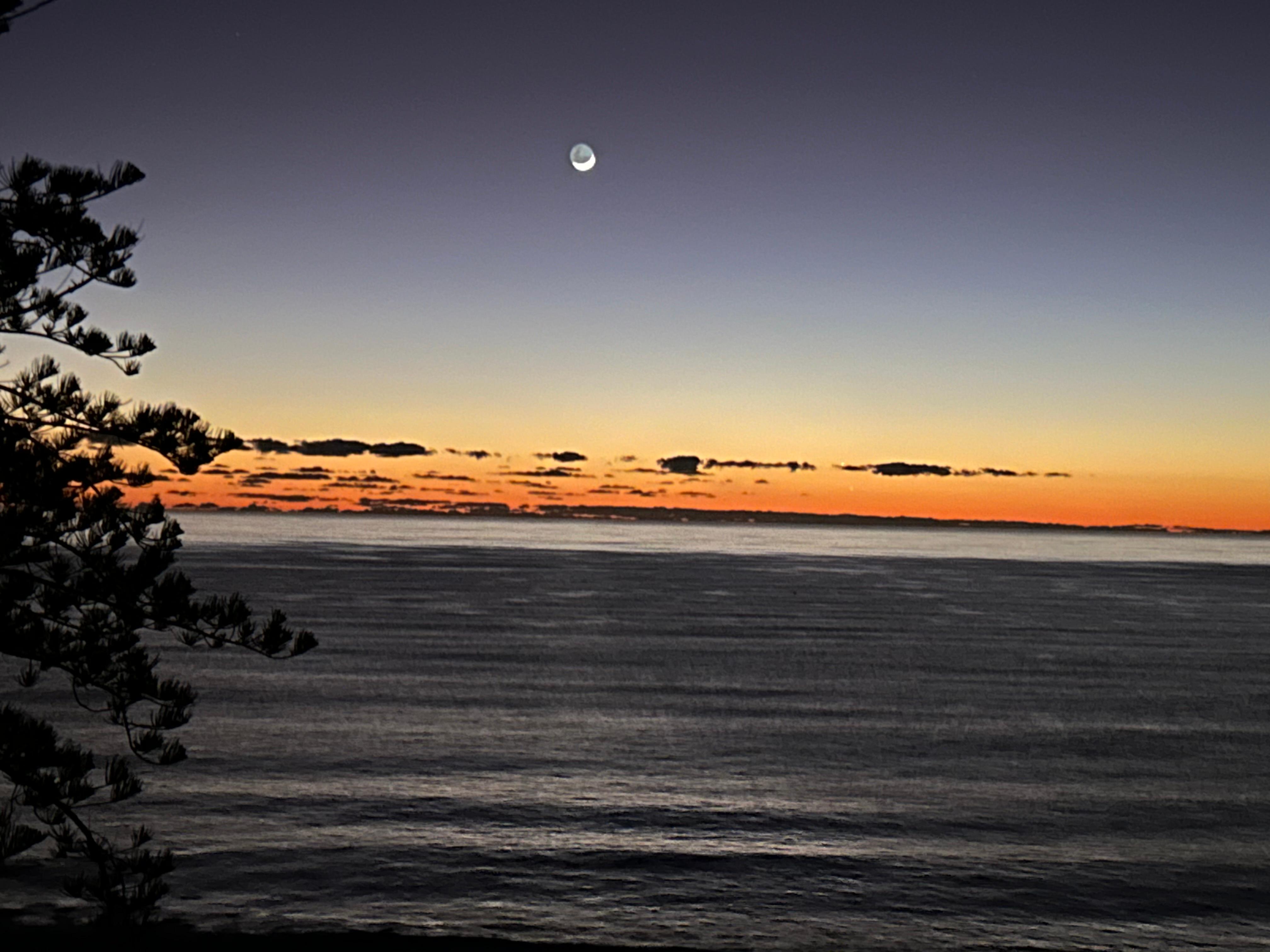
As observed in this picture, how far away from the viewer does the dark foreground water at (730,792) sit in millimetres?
8031

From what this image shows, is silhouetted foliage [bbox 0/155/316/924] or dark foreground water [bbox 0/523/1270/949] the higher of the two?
silhouetted foliage [bbox 0/155/316/924]

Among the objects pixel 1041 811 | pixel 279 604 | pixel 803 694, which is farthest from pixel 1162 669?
pixel 279 604

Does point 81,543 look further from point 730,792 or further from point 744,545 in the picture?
point 744,545

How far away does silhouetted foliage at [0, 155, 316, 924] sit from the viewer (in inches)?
277

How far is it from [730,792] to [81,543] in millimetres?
6868

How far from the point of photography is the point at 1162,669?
23.0m

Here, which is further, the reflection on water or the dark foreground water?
the reflection on water

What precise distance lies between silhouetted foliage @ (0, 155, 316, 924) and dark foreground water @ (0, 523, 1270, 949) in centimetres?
120

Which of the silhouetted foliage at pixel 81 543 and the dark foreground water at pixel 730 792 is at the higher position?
the silhouetted foliage at pixel 81 543

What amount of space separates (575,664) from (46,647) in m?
15.4

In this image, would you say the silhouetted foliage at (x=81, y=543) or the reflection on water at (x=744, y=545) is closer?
the silhouetted foliage at (x=81, y=543)

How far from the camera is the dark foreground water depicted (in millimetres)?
8031

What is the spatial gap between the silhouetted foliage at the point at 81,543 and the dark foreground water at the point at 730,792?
47.4 inches

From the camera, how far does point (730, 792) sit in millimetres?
11594
